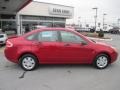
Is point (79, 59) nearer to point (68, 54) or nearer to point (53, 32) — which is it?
point (68, 54)

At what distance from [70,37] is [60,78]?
Result: 180cm

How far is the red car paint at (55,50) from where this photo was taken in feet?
24.7

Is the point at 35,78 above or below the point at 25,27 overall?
below

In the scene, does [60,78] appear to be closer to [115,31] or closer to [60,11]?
[60,11]

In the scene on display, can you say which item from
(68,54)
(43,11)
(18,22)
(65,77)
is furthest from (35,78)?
(43,11)

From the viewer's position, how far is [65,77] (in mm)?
6629

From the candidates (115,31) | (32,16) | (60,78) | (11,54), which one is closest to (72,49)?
(60,78)

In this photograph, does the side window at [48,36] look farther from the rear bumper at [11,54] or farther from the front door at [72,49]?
the rear bumper at [11,54]

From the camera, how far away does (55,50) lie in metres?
7.54

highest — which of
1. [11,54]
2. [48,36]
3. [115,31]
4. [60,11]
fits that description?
[60,11]

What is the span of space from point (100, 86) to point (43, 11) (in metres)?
30.7

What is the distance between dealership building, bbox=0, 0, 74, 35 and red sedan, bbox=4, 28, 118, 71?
1974 cm

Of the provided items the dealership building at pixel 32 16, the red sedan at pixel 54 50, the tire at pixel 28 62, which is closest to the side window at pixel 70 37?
the red sedan at pixel 54 50

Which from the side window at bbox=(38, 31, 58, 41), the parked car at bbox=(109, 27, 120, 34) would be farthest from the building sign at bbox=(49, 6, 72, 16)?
the side window at bbox=(38, 31, 58, 41)
